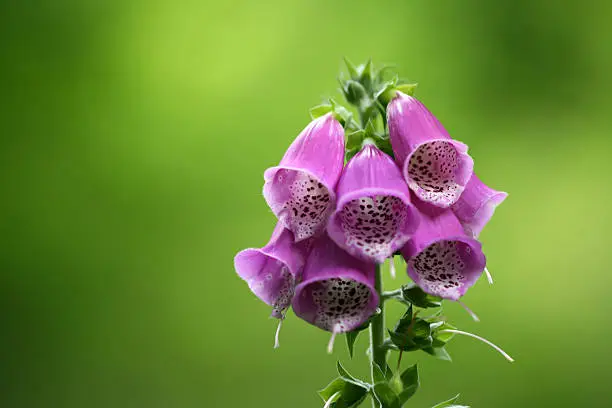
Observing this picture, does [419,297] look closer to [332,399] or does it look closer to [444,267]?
[444,267]

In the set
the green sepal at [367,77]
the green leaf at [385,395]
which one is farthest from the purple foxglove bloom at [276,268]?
the green sepal at [367,77]

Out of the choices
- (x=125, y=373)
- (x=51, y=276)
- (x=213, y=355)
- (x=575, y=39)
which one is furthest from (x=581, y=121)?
(x=51, y=276)

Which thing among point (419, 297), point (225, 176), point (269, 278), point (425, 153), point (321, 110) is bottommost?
point (225, 176)

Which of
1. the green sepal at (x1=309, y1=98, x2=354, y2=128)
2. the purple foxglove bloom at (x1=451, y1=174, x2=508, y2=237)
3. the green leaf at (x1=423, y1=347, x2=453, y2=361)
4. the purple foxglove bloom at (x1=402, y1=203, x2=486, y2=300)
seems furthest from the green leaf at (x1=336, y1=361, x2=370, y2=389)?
the green sepal at (x1=309, y1=98, x2=354, y2=128)

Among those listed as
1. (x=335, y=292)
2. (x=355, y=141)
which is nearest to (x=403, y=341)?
(x=335, y=292)

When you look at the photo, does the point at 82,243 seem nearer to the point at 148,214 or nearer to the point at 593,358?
the point at 148,214

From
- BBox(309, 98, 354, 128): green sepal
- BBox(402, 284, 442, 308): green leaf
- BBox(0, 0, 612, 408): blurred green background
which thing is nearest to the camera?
BBox(402, 284, 442, 308): green leaf

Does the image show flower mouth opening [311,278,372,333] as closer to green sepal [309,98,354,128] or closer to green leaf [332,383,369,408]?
green leaf [332,383,369,408]
